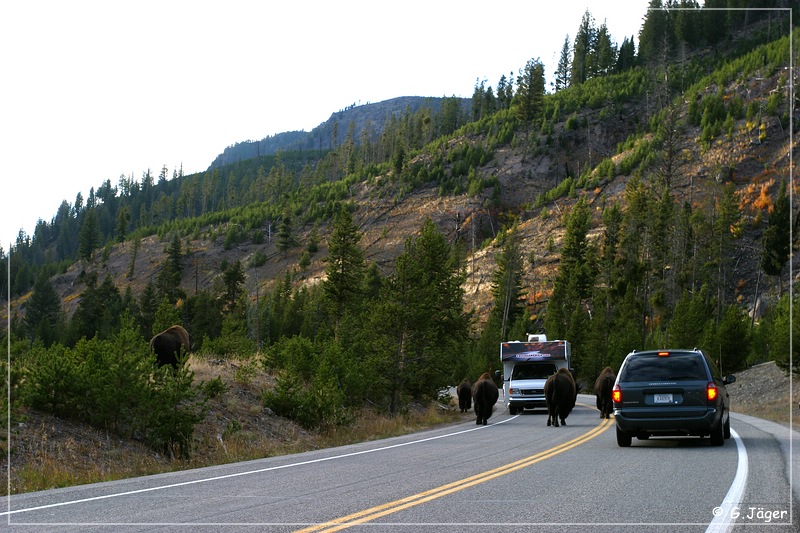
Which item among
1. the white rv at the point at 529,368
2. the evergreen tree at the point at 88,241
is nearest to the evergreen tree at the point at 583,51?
the evergreen tree at the point at 88,241

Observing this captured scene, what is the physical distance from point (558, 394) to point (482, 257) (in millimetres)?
91052

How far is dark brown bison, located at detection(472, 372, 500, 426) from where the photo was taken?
1084 inches

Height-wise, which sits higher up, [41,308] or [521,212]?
[521,212]

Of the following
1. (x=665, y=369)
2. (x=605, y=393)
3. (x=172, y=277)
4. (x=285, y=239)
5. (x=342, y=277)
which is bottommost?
(x=605, y=393)

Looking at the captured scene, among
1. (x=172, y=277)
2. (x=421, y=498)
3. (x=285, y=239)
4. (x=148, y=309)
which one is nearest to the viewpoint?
(x=421, y=498)

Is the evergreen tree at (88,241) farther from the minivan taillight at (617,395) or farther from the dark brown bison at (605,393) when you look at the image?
the minivan taillight at (617,395)

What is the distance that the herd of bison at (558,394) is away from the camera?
24031 mm

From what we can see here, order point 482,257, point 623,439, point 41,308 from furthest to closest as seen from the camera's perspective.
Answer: point 482,257 < point 41,308 < point 623,439

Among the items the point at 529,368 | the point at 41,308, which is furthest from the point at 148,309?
the point at 529,368

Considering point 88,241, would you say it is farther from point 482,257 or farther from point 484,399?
point 484,399

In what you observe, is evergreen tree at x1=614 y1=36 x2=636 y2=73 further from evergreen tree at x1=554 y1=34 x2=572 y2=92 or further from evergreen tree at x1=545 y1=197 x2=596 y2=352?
evergreen tree at x1=545 y1=197 x2=596 y2=352

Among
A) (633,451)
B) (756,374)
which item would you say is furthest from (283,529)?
(756,374)

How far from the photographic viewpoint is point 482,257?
11462 centimetres

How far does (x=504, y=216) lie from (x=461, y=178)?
1404 centimetres
